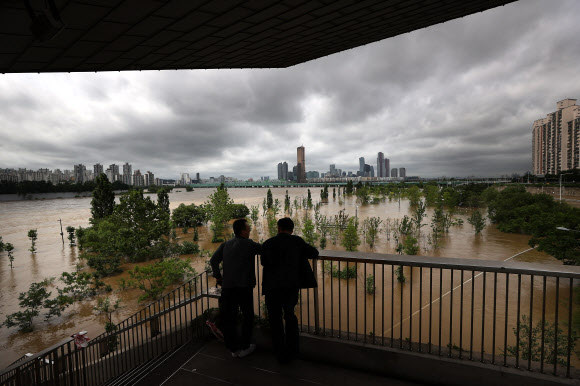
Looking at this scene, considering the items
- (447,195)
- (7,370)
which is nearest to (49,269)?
(7,370)

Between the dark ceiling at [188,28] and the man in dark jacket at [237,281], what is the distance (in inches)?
120

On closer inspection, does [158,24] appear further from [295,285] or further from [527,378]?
[527,378]

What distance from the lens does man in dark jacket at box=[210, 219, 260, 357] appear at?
2.97m

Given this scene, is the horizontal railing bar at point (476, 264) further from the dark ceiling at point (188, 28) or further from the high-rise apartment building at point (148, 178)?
the high-rise apartment building at point (148, 178)

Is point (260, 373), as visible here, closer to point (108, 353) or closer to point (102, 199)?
point (108, 353)

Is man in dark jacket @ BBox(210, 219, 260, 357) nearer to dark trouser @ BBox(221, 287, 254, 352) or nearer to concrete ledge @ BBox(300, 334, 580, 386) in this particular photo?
dark trouser @ BBox(221, 287, 254, 352)

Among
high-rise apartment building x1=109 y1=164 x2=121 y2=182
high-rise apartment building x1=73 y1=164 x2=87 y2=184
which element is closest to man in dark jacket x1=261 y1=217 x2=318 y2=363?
high-rise apartment building x1=109 y1=164 x2=121 y2=182

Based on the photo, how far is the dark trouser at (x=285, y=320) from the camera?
278 cm

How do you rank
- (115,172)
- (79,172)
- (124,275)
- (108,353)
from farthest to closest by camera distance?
(115,172), (79,172), (124,275), (108,353)

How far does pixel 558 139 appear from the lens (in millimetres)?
77188

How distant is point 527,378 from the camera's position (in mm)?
2309

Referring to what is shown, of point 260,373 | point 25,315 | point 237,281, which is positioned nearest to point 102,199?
point 25,315

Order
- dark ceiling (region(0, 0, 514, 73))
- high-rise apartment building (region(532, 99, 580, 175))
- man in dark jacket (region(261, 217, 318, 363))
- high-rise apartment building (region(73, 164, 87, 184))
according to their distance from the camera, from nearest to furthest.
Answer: man in dark jacket (region(261, 217, 318, 363)) → dark ceiling (region(0, 0, 514, 73)) → high-rise apartment building (region(532, 99, 580, 175)) → high-rise apartment building (region(73, 164, 87, 184))

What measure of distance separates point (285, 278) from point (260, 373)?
1.01 m
